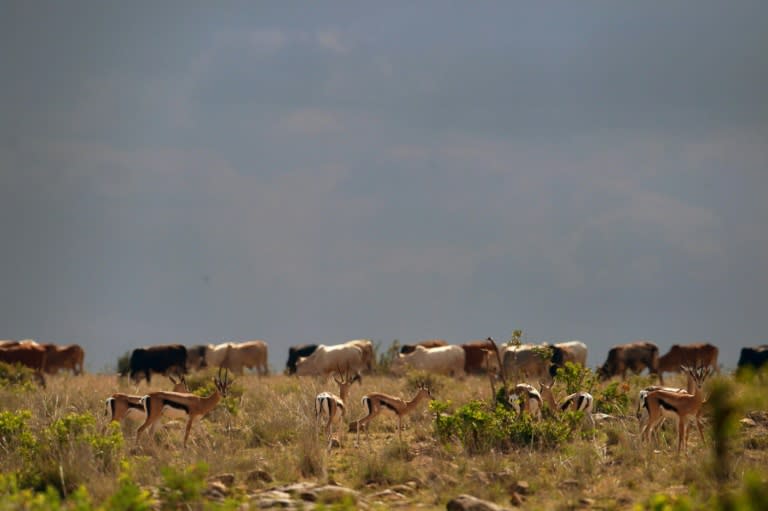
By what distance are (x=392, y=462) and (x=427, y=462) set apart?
100cm

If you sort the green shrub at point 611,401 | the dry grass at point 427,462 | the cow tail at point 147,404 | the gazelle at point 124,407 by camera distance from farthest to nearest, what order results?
the green shrub at point 611,401
the gazelle at point 124,407
the cow tail at point 147,404
the dry grass at point 427,462

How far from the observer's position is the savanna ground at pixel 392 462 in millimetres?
14484

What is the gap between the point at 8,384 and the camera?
30.5 metres

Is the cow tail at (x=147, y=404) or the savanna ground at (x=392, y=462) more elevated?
the cow tail at (x=147, y=404)

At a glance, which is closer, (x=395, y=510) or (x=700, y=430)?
(x=395, y=510)

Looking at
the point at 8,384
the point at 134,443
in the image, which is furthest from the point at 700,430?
the point at 8,384

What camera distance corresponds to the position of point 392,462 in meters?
16.9

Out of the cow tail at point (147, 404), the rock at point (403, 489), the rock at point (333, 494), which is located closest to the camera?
the rock at point (333, 494)

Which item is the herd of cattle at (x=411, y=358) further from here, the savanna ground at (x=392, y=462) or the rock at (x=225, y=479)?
the rock at (x=225, y=479)

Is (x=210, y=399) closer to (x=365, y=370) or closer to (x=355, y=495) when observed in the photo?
(x=355, y=495)

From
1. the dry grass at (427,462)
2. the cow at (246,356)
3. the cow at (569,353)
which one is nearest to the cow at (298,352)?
the cow at (246,356)

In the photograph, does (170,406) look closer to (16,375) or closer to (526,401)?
(526,401)

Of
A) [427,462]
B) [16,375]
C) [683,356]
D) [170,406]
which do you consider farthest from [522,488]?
[683,356]

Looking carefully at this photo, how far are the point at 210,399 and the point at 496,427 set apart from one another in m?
5.76
